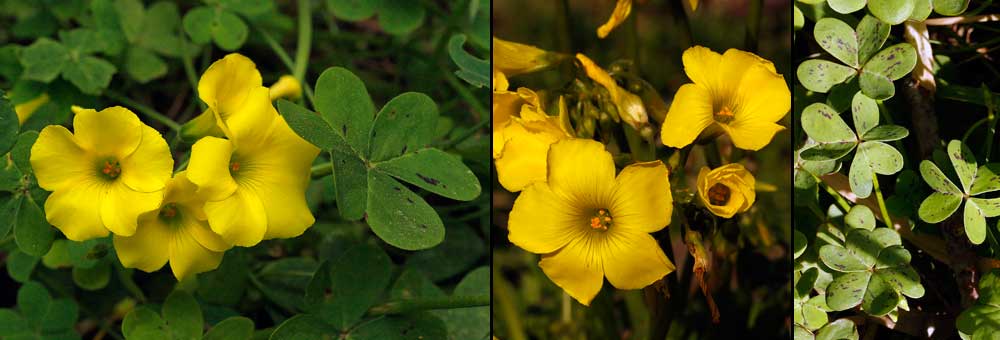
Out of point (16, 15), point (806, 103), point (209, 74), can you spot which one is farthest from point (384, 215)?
point (16, 15)

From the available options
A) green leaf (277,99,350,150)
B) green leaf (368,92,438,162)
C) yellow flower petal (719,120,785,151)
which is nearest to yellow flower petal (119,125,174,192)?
green leaf (277,99,350,150)

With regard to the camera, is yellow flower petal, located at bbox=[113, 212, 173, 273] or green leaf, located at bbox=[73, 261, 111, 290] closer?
yellow flower petal, located at bbox=[113, 212, 173, 273]

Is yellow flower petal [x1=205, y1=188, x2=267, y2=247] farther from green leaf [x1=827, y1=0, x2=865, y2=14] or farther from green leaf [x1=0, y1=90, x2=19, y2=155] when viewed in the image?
green leaf [x1=827, y1=0, x2=865, y2=14]

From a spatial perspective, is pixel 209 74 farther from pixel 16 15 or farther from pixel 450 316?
pixel 16 15

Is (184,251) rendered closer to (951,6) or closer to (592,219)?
(592,219)

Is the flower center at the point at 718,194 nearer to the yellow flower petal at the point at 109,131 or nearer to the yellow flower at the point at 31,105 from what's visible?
the yellow flower petal at the point at 109,131

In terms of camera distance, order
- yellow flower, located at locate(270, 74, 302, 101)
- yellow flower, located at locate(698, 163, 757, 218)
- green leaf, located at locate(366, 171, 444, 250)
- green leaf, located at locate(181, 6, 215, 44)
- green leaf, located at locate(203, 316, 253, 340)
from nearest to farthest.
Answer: yellow flower, located at locate(698, 163, 757, 218)
green leaf, located at locate(366, 171, 444, 250)
green leaf, located at locate(203, 316, 253, 340)
yellow flower, located at locate(270, 74, 302, 101)
green leaf, located at locate(181, 6, 215, 44)
